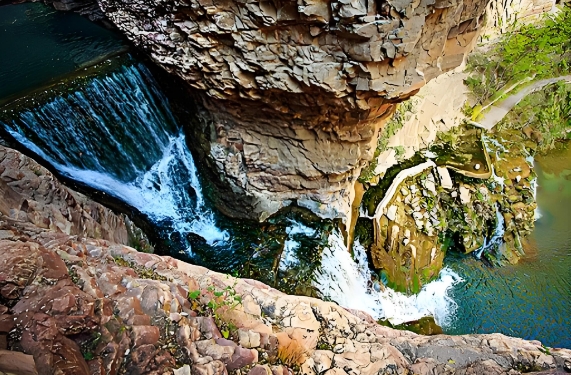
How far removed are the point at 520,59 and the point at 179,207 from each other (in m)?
10.1

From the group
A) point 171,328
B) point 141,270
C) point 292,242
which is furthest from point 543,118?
point 171,328

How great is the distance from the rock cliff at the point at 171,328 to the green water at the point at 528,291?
4.46m

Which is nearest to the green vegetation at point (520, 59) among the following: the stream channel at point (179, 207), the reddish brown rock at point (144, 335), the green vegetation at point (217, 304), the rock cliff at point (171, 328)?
the stream channel at point (179, 207)

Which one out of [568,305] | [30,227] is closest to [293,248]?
[30,227]

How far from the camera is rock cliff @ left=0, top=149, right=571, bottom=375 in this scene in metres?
1.84

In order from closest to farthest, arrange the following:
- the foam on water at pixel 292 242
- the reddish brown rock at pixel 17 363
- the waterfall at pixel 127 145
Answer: the reddish brown rock at pixel 17 363 < the waterfall at pixel 127 145 < the foam on water at pixel 292 242

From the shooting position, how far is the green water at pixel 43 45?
23.4 feet

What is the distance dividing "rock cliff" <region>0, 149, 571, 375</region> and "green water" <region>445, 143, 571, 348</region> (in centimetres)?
446

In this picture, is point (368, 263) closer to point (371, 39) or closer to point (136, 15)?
point (371, 39)

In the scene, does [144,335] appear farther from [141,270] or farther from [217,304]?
[141,270]

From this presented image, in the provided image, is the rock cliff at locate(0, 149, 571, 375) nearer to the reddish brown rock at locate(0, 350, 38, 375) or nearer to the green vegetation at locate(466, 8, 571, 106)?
the reddish brown rock at locate(0, 350, 38, 375)

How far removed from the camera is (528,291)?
25.6ft

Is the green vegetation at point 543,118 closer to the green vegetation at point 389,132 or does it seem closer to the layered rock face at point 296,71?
the green vegetation at point 389,132

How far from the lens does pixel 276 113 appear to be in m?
6.38
